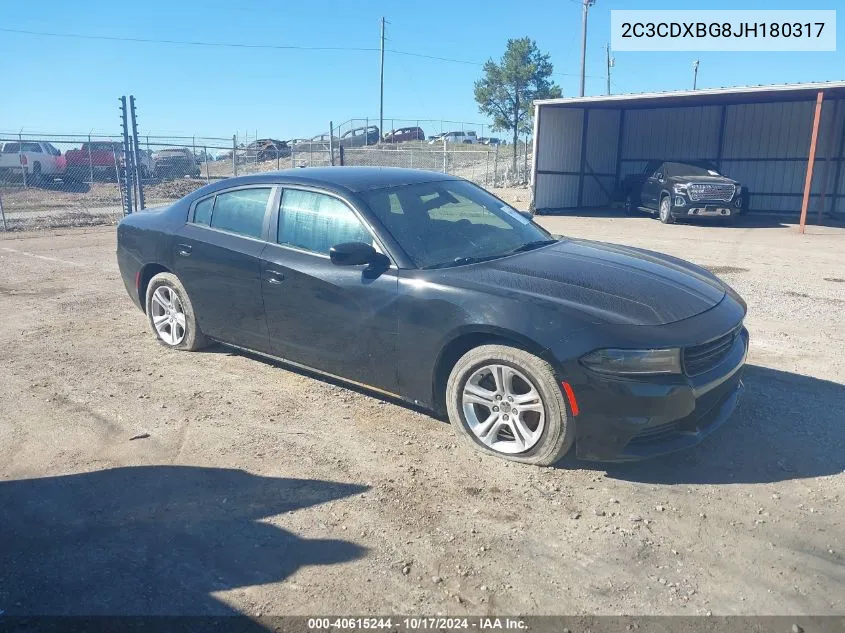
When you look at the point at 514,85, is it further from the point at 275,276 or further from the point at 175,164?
the point at 275,276

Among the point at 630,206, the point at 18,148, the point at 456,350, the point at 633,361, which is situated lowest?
the point at 630,206

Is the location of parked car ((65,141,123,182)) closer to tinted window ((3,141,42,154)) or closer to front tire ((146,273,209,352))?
tinted window ((3,141,42,154))

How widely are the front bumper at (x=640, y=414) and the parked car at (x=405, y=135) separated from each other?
1597 inches

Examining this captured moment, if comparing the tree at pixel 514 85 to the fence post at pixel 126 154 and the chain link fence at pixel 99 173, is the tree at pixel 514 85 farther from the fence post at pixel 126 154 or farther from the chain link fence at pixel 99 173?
the fence post at pixel 126 154

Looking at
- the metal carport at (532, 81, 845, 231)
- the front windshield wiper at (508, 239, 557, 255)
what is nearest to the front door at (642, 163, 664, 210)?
the metal carport at (532, 81, 845, 231)

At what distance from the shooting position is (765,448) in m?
3.96

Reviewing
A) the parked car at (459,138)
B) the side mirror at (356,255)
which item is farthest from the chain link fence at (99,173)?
the side mirror at (356,255)

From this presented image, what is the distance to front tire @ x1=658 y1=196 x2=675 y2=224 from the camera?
60.2ft

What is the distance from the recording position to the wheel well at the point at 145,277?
5.84 meters

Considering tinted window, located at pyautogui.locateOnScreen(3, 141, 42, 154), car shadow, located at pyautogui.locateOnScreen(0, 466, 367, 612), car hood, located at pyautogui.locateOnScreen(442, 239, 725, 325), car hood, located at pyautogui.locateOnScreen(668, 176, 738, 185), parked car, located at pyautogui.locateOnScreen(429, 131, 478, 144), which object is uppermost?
parked car, located at pyautogui.locateOnScreen(429, 131, 478, 144)

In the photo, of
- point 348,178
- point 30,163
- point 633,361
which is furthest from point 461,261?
→ point 30,163

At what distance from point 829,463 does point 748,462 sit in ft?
1.43

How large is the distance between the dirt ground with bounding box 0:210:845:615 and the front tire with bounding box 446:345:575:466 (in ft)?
0.39

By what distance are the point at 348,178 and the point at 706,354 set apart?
2.67 meters
